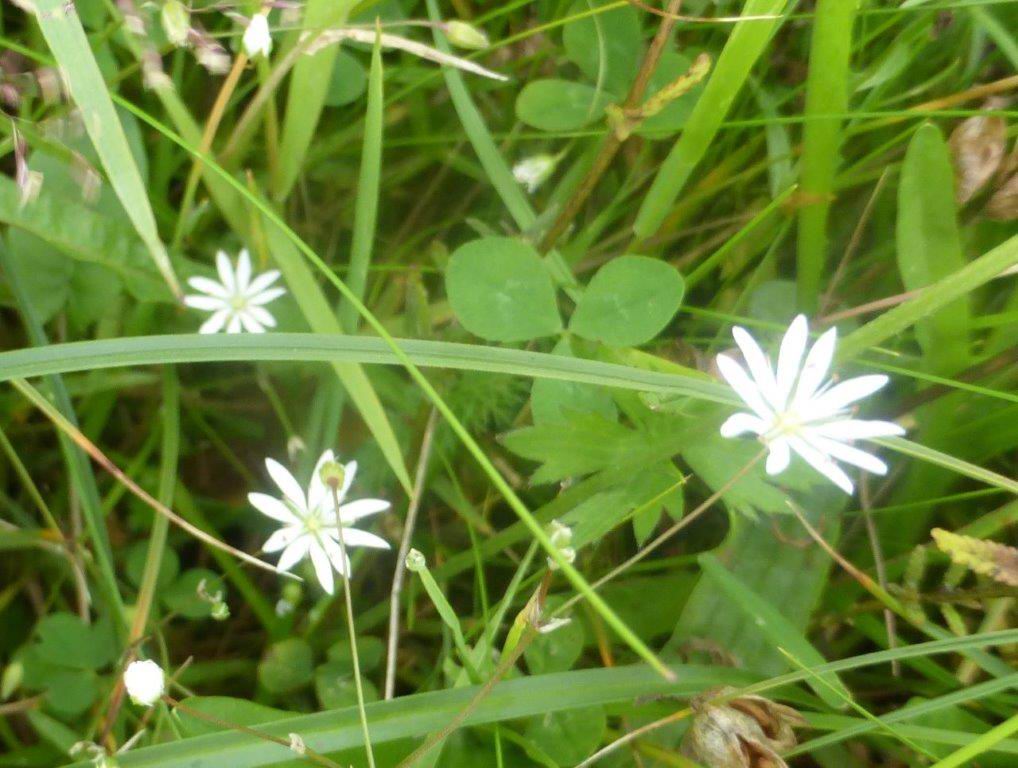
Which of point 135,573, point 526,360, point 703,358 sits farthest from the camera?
point 135,573

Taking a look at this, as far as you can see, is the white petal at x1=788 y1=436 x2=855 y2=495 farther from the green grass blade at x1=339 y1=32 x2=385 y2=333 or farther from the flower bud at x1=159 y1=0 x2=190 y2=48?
the flower bud at x1=159 y1=0 x2=190 y2=48

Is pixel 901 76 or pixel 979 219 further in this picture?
pixel 901 76

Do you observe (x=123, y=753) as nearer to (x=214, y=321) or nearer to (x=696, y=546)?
(x=214, y=321)

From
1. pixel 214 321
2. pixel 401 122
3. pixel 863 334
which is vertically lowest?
pixel 863 334

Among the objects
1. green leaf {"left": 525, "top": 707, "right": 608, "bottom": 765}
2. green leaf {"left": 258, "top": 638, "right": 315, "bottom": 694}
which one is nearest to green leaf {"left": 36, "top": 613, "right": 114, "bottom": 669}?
green leaf {"left": 258, "top": 638, "right": 315, "bottom": 694}

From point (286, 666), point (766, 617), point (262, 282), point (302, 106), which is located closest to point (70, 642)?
point (286, 666)

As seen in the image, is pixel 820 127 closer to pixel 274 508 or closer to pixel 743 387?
pixel 743 387

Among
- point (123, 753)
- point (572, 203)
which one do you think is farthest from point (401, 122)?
point (123, 753)
